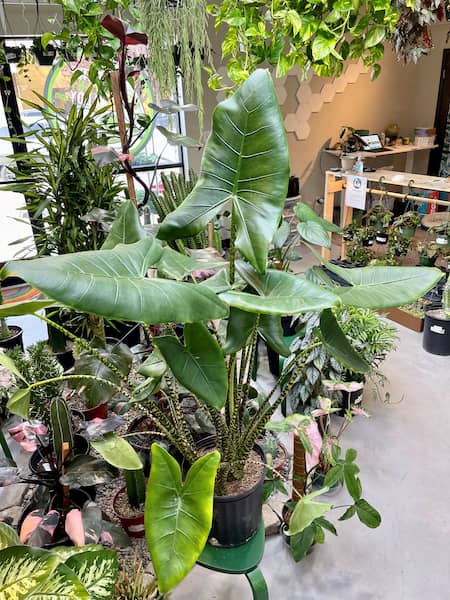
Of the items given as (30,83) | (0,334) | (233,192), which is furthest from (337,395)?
(30,83)

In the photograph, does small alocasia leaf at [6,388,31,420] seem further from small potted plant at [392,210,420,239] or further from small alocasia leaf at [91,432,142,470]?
small potted plant at [392,210,420,239]

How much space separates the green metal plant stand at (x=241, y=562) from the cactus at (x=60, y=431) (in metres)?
0.49

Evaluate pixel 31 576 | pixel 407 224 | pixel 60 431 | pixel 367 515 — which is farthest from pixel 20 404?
pixel 407 224

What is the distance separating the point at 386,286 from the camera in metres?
0.93

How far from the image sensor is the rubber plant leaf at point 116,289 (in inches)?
23.8

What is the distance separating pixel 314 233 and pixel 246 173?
46 cm

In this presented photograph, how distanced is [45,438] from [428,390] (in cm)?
203

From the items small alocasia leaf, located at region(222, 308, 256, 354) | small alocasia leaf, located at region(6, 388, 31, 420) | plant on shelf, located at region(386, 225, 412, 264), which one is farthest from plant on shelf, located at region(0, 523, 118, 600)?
plant on shelf, located at region(386, 225, 412, 264)

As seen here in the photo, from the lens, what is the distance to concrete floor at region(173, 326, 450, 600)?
4.87ft

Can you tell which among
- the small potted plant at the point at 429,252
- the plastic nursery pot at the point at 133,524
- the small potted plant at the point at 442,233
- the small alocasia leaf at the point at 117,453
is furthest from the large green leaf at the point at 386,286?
the small potted plant at the point at 429,252

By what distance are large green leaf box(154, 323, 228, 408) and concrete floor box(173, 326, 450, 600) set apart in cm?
98

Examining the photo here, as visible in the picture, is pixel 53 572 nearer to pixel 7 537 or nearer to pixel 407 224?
pixel 7 537

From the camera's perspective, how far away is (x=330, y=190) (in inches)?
156

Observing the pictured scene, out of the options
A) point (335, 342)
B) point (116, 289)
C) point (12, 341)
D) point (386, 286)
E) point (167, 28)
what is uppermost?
point (167, 28)
